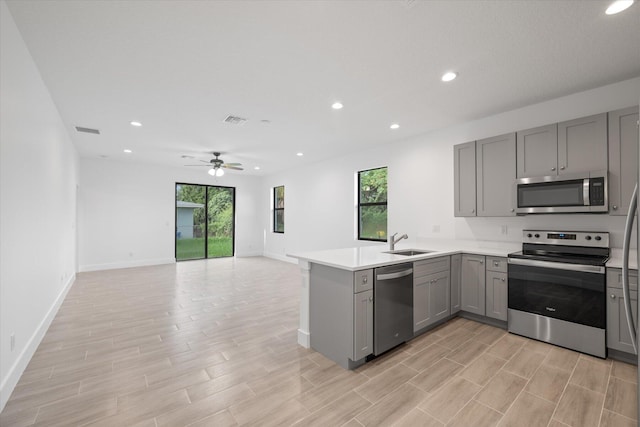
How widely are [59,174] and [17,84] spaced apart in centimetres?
227

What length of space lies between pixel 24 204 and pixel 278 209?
6.75 m

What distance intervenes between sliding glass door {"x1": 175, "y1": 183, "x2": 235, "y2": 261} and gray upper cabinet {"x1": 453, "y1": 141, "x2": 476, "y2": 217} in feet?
23.1

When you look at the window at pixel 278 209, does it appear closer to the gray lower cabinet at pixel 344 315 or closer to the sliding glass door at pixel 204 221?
the sliding glass door at pixel 204 221

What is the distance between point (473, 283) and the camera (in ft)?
11.7

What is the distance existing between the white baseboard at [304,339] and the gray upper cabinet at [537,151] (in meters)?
3.11

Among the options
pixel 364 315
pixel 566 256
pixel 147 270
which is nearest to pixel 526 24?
pixel 566 256

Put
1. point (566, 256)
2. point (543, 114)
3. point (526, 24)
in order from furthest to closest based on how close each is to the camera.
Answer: point (543, 114) → point (566, 256) → point (526, 24)

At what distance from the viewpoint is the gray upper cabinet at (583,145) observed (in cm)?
288

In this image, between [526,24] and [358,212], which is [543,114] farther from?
[358,212]

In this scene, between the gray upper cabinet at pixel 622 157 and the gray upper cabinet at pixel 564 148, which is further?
the gray upper cabinet at pixel 564 148

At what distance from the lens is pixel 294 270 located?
23.1 ft

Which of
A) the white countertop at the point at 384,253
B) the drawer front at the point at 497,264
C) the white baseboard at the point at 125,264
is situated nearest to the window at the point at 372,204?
the white countertop at the point at 384,253

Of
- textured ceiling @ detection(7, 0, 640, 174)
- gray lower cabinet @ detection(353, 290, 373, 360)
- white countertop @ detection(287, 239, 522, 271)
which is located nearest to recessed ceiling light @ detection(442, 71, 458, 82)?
textured ceiling @ detection(7, 0, 640, 174)

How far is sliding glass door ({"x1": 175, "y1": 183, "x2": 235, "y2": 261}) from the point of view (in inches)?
331
